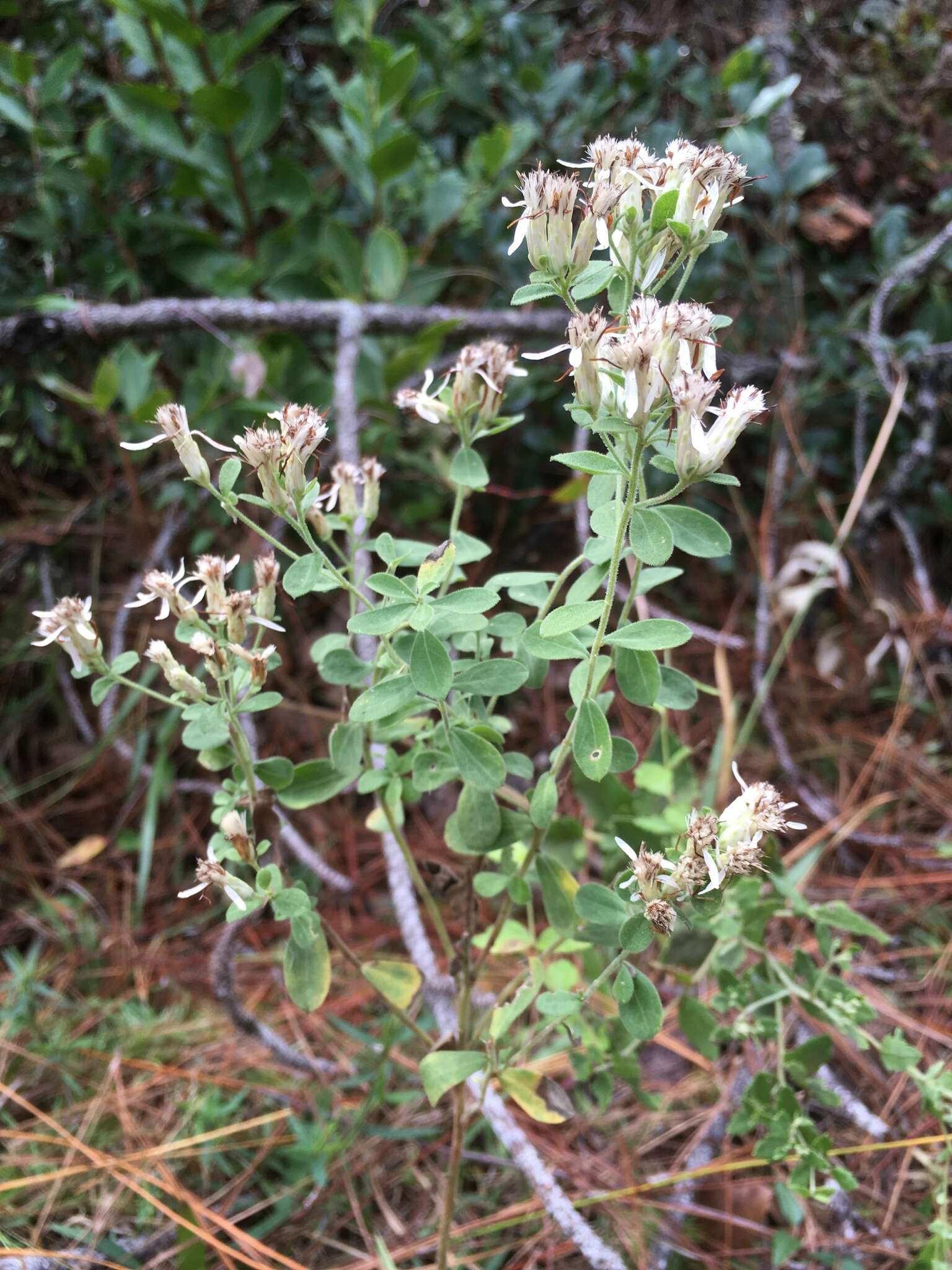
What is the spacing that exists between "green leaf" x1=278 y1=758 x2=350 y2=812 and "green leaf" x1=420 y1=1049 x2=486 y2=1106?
0.90 ft

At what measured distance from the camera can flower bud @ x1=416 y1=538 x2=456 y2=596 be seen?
755 mm

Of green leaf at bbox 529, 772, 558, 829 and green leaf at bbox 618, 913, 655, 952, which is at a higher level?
green leaf at bbox 529, 772, 558, 829

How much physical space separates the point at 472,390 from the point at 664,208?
0.81 feet

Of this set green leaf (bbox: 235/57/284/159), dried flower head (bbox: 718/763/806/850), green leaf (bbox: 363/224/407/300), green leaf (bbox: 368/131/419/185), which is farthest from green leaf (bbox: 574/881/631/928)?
green leaf (bbox: 235/57/284/159)

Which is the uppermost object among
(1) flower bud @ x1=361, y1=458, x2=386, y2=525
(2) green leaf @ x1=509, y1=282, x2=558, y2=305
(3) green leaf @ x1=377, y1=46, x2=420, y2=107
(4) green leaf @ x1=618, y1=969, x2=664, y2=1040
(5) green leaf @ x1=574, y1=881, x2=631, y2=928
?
(3) green leaf @ x1=377, y1=46, x2=420, y2=107

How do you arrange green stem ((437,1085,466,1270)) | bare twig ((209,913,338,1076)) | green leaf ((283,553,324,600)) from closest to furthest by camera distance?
green leaf ((283,553,324,600)) → green stem ((437,1085,466,1270)) → bare twig ((209,913,338,1076))

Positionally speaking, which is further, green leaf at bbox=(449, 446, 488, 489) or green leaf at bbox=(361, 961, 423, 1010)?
green leaf at bbox=(361, 961, 423, 1010)

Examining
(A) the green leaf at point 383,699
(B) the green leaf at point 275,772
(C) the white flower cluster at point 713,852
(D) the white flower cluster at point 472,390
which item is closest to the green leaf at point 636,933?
(C) the white flower cluster at point 713,852

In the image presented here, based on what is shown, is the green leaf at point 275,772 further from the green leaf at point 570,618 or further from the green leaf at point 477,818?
the green leaf at point 570,618

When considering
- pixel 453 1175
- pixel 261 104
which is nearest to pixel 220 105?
pixel 261 104

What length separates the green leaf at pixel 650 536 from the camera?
0.66 m

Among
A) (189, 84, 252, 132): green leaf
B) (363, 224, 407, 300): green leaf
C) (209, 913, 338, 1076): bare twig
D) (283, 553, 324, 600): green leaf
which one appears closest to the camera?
(283, 553, 324, 600): green leaf

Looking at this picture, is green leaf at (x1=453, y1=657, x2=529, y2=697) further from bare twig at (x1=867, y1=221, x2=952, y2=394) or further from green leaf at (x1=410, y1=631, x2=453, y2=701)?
bare twig at (x1=867, y1=221, x2=952, y2=394)

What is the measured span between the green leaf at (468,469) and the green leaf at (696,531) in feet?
0.66
